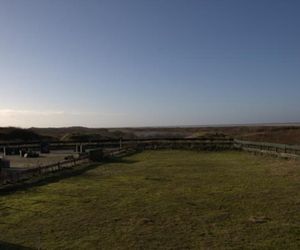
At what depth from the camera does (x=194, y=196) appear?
55.6ft

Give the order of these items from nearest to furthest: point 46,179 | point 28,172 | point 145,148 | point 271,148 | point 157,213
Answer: point 157,213 → point 46,179 → point 28,172 → point 271,148 → point 145,148

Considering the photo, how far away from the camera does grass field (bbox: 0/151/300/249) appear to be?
10656 mm

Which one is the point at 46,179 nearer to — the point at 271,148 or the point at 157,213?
the point at 157,213

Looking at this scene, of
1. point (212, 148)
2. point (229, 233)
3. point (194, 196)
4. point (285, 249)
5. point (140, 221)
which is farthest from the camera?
point (212, 148)

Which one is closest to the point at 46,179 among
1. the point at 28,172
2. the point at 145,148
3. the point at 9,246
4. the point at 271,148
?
the point at 28,172

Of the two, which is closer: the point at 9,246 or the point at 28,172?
the point at 9,246

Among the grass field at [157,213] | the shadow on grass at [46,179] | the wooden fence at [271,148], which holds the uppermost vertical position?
the wooden fence at [271,148]

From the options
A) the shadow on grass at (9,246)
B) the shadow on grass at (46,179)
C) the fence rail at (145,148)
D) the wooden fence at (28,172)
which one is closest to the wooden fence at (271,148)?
the fence rail at (145,148)

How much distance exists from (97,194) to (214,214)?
19.0 feet

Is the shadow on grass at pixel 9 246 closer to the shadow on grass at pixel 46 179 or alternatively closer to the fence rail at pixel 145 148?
the shadow on grass at pixel 46 179

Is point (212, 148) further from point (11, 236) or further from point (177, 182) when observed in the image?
point (11, 236)

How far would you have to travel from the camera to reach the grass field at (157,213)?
10656 millimetres

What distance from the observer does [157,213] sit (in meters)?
13.9

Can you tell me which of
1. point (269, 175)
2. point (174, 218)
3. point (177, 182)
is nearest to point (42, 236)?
point (174, 218)
